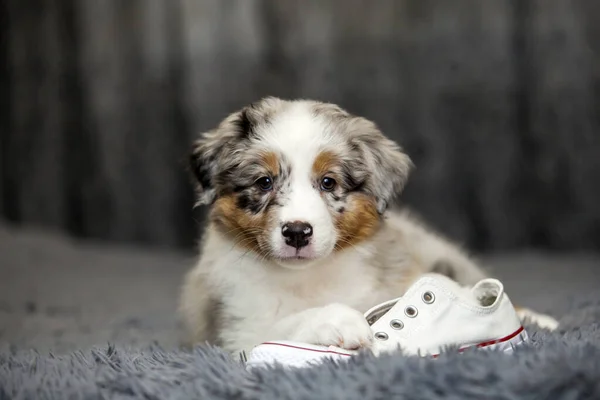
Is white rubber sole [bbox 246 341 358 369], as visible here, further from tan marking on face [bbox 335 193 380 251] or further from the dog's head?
tan marking on face [bbox 335 193 380 251]

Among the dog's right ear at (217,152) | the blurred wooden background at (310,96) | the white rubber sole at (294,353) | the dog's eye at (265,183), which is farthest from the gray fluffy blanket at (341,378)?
the blurred wooden background at (310,96)

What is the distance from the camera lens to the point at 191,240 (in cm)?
643

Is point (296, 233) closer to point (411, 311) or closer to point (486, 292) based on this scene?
point (411, 311)

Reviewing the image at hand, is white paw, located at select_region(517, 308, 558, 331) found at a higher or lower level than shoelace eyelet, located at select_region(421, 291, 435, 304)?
lower

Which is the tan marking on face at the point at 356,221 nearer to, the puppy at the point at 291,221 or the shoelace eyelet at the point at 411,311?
the puppy at the point at 291,221

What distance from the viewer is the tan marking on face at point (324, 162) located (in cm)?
266

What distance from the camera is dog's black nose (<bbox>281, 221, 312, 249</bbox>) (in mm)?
2494

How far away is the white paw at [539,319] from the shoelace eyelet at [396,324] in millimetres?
752

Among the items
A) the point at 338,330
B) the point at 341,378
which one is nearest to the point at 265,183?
the point at 338,330

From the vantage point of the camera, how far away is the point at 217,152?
292cm

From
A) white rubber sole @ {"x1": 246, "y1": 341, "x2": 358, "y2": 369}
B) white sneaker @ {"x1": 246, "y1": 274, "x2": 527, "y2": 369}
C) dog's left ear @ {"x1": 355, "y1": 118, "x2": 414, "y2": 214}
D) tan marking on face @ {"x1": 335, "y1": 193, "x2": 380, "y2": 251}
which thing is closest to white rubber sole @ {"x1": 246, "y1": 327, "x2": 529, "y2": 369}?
white rubber sole @ {"x1": 246, "y1": 341, "x2": 358, "y2": 369}

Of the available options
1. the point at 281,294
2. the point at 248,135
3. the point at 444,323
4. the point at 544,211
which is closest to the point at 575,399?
the point at 444,323

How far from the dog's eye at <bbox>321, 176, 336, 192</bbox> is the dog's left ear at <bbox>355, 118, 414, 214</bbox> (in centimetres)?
18

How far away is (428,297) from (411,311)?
0.07m
